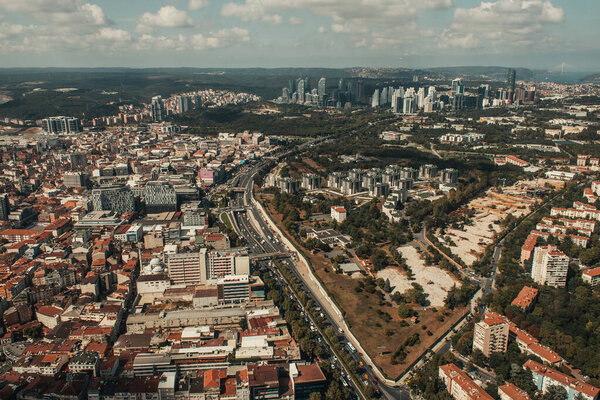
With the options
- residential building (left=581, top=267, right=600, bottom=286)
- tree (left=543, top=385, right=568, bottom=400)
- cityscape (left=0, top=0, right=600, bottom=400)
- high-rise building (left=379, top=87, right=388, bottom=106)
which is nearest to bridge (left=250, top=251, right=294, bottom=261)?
cityscape (left=0, top=0, right=600, bottom=400)

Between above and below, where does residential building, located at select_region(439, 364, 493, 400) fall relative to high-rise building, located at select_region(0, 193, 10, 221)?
below

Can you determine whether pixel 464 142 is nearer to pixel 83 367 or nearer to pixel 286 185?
pixel 286 185

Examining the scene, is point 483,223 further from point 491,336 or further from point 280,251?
point 491,336

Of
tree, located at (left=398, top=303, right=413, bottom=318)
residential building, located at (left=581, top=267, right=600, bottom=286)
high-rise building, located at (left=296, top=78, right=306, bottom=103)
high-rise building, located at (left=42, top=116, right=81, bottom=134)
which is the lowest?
tree, located at (left=398, top=303, right=413, bottom=318)

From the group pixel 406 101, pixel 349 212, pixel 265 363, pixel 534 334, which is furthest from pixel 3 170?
pixel 406 101

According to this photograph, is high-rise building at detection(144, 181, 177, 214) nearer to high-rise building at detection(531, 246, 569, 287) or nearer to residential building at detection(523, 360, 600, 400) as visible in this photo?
high-rise building at detection(531, 246, 569, 287)

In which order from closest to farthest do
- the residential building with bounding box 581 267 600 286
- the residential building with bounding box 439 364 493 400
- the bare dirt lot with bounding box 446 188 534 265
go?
the residential building with bounding box 439 364 493 400
the residential building with bounding box 581 267 600 286
the bare dirt lot with bounding box 446 188 534 265

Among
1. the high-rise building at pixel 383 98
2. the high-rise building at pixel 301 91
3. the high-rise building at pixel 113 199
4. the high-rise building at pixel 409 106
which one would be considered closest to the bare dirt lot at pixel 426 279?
the high-rise building at pixel 113 199
